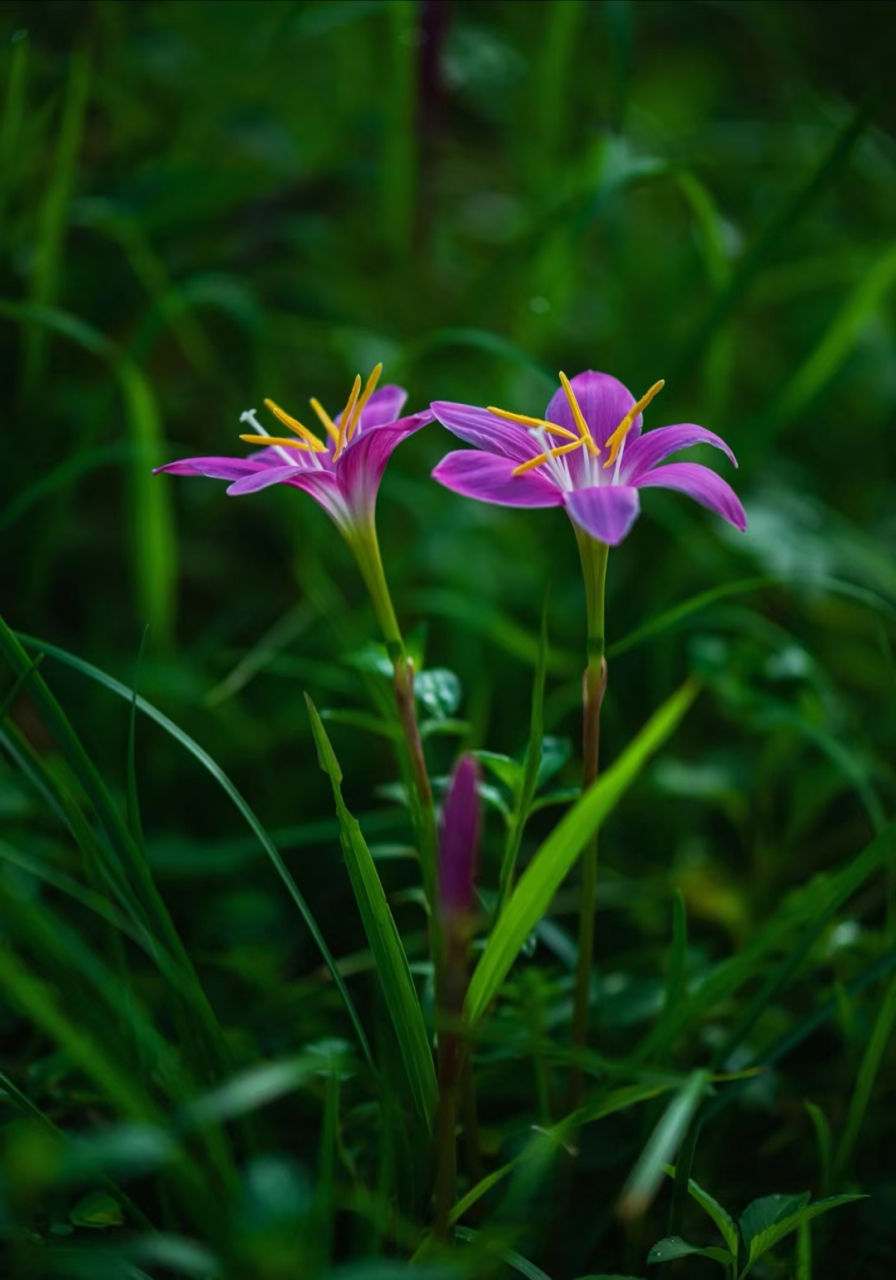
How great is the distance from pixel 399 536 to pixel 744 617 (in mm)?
584

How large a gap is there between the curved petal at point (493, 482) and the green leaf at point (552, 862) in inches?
6.0

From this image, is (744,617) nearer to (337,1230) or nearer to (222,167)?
(337,1230)

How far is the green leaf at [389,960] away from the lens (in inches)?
26.2

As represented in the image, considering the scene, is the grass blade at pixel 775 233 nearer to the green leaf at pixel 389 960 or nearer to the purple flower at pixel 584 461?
the purple flower at pixel 584 461

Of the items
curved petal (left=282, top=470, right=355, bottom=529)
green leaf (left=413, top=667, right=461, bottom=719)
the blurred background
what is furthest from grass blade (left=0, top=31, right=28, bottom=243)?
green leaf (left=413, top=667, right=461, bottom=719)

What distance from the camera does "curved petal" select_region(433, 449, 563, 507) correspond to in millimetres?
661

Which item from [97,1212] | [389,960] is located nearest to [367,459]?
[389,960]

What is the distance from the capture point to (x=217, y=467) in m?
0.74

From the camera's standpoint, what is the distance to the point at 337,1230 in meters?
0.87

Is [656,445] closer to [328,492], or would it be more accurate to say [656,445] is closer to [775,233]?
[328,492]

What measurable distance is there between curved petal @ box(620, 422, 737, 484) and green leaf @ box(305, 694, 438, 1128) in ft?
1.00

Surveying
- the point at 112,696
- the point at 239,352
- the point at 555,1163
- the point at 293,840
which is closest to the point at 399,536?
the point at 239,352

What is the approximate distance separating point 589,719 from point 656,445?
8.0 inches

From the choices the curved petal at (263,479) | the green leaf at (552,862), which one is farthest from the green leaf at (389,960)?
the curved petal at (263,479)
